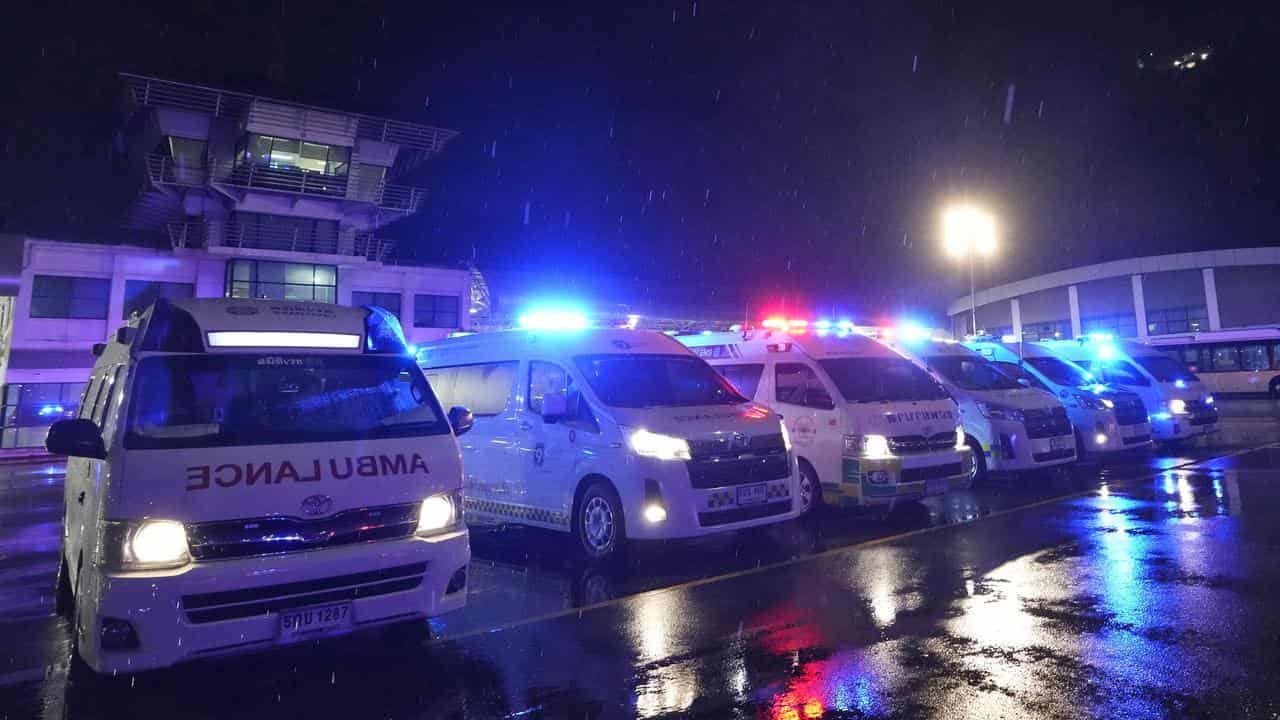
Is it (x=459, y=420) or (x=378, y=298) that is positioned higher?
(x=378, y=298)

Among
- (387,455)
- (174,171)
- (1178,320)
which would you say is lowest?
(387,455)

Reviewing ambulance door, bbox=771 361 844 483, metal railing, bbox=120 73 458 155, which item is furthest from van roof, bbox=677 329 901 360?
metal railing, bbox=120 73 458 155

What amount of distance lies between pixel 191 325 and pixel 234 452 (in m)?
1.24

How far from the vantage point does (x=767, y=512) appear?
777 cm

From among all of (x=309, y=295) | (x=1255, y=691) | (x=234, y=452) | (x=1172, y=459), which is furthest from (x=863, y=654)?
(x=309, y=295)

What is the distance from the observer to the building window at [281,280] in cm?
3378

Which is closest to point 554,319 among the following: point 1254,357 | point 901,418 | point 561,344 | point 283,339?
point 561,344

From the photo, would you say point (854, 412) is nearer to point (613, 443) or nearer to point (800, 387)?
point (800, 387)

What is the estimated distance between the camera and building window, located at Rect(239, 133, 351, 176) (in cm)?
3303

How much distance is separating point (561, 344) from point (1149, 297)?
5592 cm

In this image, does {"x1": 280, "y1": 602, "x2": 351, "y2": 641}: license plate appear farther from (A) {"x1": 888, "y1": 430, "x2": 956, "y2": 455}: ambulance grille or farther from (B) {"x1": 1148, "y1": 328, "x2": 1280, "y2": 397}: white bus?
(B) {"x1": 1148, "y1": 328, "x2": 1280, "y2": 397}: white bus

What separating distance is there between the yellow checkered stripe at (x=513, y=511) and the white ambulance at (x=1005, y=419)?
6.83 m

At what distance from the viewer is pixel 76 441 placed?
436 centimetres

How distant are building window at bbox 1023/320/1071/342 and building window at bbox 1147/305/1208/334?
498 centimetres
